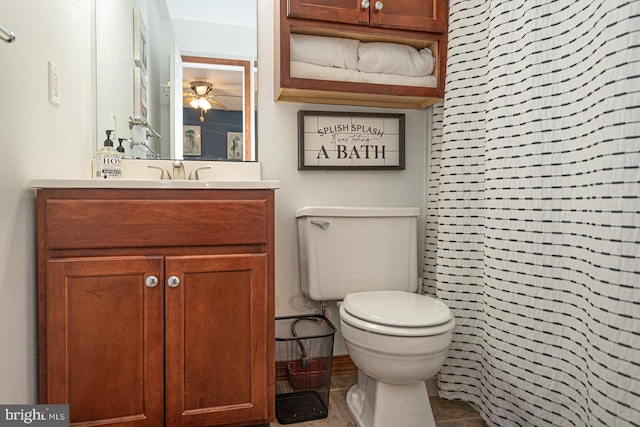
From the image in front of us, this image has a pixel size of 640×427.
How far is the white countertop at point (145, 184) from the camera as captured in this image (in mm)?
1117

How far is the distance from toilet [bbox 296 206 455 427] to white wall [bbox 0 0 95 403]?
3.15 feet

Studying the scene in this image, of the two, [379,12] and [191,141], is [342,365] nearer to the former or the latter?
[191,141]

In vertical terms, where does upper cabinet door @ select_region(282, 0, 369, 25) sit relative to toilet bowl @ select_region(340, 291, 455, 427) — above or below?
above

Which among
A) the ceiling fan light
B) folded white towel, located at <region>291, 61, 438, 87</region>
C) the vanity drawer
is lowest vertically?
the vanity drawer

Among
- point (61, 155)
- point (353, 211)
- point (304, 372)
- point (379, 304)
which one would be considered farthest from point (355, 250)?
point (61, 155)

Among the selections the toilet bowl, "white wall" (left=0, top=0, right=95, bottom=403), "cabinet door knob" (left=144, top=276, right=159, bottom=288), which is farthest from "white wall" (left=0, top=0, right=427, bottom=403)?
the toilet bowl

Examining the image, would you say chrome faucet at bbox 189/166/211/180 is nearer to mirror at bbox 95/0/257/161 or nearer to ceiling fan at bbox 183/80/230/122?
mirror at bbox 95/0/257/161

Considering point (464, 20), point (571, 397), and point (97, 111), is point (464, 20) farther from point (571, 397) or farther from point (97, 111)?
point (97, 111)

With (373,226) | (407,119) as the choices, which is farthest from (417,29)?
(373,226)

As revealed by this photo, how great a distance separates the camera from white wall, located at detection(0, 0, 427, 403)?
1.03 meters

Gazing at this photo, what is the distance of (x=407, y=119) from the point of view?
2012mm

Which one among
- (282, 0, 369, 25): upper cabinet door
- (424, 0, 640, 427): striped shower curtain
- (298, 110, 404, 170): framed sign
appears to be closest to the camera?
(424, 0, 640, 427): striped shower curtain

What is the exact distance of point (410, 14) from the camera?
172 cm

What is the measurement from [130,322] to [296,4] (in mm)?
1345
